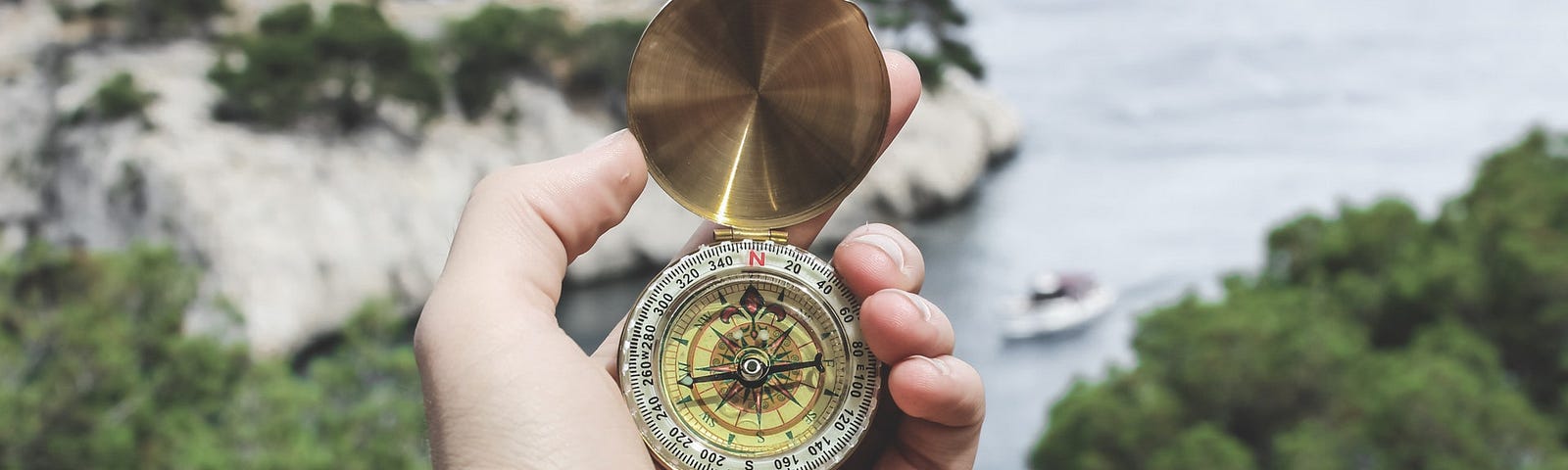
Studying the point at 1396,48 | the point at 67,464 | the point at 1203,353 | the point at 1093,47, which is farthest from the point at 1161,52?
the point at 67,464

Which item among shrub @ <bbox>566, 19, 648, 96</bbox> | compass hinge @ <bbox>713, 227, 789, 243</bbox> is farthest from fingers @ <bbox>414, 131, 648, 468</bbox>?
shrub @ <bbox>566, 19, 648, 96</bbox>

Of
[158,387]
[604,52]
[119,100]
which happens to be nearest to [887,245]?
[158,387]

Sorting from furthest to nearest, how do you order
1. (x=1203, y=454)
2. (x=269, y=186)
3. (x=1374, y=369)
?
(x=269, y=186), (x=1374, y=369), (x=1203, y=454)

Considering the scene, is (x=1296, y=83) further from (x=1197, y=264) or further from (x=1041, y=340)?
(x=1041, y=340)

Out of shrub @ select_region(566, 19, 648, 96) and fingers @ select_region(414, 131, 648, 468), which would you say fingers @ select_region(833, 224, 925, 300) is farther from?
shrub @ select_region(566, 19, 648, 96)

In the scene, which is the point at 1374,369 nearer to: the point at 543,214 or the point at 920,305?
the point at 920,305
